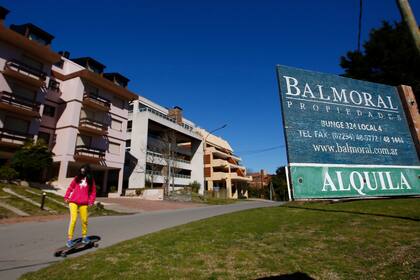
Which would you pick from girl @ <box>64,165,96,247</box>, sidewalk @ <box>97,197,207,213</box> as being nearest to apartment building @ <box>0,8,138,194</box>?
sidewalk @ <box>97,197,207,213</box>

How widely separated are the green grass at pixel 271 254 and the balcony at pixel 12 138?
71.4 ft

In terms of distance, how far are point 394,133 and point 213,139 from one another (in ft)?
170

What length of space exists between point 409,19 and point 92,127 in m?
30.0

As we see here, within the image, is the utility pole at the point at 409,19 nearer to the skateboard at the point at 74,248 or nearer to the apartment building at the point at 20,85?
the skateboard at the point at 74,248

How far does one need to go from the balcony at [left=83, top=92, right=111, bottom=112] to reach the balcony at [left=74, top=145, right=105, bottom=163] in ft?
15.3

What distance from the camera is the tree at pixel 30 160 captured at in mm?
20609

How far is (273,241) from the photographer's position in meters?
6.06

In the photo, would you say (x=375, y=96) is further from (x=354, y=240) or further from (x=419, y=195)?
(x=354, y=240)

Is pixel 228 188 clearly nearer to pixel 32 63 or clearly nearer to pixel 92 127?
pixel 92 127

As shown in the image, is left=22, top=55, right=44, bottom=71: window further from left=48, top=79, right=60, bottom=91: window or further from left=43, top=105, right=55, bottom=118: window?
left=43, top=105, right=55, bottom=118: window

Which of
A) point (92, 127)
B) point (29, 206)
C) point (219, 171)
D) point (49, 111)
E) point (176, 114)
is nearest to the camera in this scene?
point (29, 206)

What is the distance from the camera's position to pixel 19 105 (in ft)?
77.5

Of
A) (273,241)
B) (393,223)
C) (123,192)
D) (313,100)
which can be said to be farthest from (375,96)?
(123,192)

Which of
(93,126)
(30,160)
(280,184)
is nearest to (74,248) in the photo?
(30,160)
